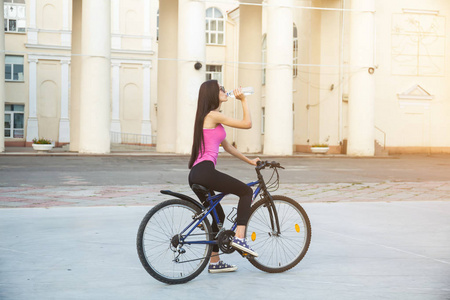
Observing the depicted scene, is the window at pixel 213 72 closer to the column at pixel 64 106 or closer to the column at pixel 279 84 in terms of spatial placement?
the column at pixel 64 106

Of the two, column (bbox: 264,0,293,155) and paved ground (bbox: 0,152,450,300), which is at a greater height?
column (bbox: 264,0,293,155)

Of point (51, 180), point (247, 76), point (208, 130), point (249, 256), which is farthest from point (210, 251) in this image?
point (247, 76)

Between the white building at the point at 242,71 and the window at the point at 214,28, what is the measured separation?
0.08 m

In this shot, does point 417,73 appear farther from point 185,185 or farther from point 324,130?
point 185,185

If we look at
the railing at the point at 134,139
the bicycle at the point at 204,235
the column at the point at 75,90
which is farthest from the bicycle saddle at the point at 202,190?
the railing at the point at 134,139

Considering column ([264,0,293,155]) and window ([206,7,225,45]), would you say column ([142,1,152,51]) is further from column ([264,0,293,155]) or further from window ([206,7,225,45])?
column ([264,0,293,155])

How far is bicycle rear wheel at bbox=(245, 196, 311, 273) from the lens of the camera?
5.48 m

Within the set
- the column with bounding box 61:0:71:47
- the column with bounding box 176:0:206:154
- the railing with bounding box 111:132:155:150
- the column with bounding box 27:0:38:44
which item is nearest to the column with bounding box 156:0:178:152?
the column with bounding box 176:0:206:154

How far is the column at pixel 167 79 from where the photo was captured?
33.5 meters

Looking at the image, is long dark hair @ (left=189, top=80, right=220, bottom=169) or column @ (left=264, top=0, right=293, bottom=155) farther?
column @ (left=264, top=0, right=293, bottom=155)

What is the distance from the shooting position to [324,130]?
35781 millimetres

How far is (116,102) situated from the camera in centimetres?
4616

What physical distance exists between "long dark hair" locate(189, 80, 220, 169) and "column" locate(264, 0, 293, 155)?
80.1 feet

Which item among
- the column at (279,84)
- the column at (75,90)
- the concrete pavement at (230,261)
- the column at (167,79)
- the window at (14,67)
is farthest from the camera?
the window at (14,67)
